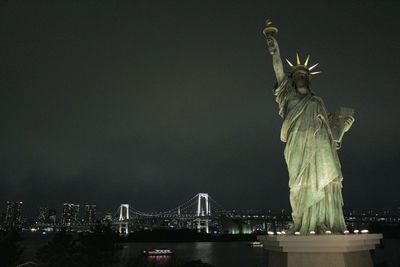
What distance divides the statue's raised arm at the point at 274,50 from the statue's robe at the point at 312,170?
Answer: 2.25 feet

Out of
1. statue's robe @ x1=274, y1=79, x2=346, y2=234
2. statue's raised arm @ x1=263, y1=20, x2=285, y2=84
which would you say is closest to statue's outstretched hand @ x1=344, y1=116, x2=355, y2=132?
statue's robe @ x1=274, y1=79, x2=346, y2=234

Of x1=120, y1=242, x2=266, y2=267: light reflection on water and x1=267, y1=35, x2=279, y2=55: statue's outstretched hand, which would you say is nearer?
x1=267, y1=35, x2=279, y2=55: statue's outstretched hand

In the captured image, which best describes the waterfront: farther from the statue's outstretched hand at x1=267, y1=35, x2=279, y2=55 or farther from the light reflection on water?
the statue's outstretched hand at x1=267, y1=35, x2=279, y2=55

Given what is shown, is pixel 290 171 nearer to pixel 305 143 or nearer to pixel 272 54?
pixel 305 143

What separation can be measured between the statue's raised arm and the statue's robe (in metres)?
0.69

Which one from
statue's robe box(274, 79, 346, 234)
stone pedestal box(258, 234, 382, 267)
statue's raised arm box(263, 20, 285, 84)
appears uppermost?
statue's raised arm box(263, 20, 285, 84)

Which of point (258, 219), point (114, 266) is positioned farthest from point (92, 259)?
point (258, 219)

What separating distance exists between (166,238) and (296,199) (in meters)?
52.9

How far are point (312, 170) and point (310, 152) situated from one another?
0.28 m

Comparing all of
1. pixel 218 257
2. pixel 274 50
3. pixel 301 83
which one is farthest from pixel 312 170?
pixel 218 257

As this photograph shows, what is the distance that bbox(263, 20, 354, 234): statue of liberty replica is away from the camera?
583 centimetres

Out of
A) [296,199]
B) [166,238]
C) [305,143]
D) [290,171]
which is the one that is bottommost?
[166,238]

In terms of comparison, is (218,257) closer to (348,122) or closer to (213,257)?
(213,257)

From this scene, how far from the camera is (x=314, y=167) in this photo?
595 centimetres
